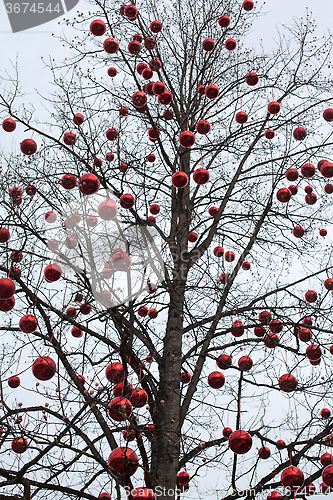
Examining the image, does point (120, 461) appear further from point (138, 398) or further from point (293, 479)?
point (293, 479)

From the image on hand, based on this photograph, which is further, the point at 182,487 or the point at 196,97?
the point at 196,97

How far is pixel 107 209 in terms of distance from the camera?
4438 mm

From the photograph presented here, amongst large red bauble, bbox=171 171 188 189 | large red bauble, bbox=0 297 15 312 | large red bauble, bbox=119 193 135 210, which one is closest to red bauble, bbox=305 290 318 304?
large red bauble, bbox=171 171 188 189

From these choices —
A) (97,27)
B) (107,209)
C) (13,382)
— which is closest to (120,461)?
(13,382)

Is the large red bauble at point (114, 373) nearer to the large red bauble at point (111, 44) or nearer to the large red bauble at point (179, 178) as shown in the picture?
the large red bauble at point (179, 178)

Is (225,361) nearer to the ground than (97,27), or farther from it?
nearer to the ground

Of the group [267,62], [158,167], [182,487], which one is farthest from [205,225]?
[182,487]

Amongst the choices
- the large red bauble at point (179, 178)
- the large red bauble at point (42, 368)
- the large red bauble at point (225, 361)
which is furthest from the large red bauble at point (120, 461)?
the large red bauble at point (179, 178)

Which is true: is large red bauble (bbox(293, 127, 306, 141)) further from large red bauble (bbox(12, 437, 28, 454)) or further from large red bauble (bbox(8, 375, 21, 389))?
large red bauble (bbox(12, 437, 28, 454))

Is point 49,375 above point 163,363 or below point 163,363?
below

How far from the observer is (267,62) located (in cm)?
837

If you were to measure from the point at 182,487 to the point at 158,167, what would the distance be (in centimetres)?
532

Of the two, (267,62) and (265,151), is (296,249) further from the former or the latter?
(267,62)

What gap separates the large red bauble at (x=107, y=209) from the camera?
4.42m
